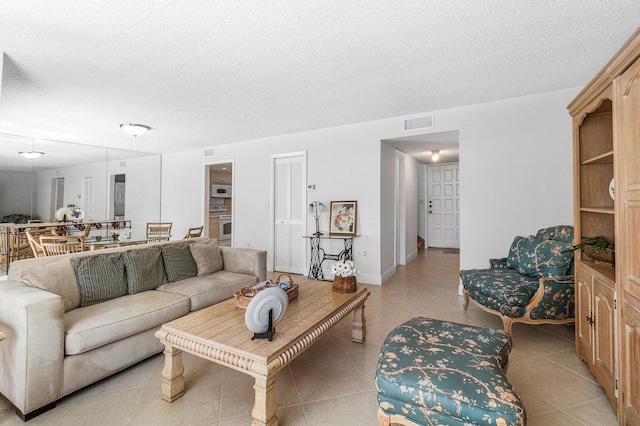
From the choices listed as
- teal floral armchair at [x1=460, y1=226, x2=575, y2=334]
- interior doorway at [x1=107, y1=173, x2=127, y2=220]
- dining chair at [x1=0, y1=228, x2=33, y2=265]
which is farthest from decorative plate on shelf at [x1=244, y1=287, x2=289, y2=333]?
interior doorway at [x1=107, y1=173, x2=127, y2=220]


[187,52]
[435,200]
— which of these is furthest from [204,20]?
[435,200]

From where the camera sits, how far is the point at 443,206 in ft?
24.7

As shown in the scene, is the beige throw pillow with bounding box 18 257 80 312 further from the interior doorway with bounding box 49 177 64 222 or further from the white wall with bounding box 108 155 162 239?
the white wall with bounding box 108 155 162 239

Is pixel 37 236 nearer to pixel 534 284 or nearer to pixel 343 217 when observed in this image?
pixel 343 217

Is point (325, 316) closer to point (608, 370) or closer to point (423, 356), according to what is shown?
point (423, 356)

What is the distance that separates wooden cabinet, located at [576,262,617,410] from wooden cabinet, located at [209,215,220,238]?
6859 millimetres

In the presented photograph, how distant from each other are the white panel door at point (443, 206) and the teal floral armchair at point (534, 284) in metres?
4.55

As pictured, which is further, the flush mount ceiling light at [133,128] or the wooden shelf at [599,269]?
the flush mount ceiling light at [133,128]

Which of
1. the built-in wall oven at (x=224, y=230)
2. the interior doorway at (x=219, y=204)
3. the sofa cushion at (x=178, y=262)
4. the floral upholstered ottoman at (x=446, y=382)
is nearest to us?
the floral upholstered ottoman at (x=446, y=382)

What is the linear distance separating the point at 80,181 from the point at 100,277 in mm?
4446

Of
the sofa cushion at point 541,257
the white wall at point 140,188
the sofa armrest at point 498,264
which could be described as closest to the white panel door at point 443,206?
the sofa armrest at point 498,264

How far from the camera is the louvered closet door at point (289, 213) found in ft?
16.8

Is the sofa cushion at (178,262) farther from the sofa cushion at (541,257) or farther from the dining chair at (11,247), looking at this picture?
the sofa cushion at (541,257)

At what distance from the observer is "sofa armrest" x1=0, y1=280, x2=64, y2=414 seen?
1.58 m
